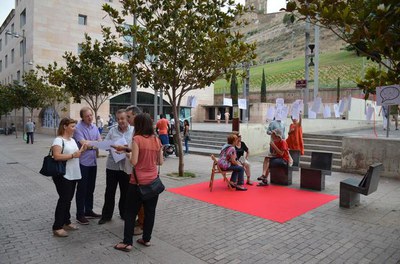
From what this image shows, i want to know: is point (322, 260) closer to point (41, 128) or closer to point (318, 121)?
point (318, 121)

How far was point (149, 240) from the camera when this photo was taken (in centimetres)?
453

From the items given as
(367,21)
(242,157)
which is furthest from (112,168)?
(242,157)

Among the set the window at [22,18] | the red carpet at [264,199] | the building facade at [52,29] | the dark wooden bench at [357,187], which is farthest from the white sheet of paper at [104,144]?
the window at [22,18]

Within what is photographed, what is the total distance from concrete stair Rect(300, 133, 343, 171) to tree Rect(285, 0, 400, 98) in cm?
845

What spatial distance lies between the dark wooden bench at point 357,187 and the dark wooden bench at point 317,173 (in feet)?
4.39

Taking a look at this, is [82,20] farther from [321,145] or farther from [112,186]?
[112,186]

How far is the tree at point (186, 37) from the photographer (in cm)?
877

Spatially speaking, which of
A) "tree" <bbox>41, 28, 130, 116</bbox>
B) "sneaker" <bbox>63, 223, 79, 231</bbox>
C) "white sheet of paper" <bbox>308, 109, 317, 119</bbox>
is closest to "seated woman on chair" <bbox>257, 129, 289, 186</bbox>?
"sneaker" <bbox>63, 223, 79, 231</bbox>

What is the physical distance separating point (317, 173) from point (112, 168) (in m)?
5.14

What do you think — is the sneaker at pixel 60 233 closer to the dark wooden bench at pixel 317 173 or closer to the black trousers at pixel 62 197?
the black trousers at pixel 62 197

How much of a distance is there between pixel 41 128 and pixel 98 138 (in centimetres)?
3260

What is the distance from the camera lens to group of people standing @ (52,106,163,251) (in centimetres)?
424

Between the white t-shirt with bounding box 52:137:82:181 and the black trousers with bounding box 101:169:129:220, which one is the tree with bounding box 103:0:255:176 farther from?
the white t-shirt with bounding box 52:137:82:181

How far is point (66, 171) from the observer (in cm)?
475
